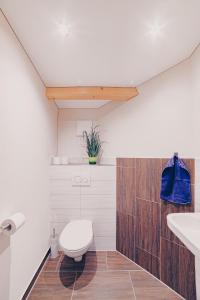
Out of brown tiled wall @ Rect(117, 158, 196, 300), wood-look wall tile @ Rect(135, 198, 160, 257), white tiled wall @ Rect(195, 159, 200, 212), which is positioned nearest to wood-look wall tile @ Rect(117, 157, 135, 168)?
brown tiled wall @ Rect(117, 158, 196, 300)

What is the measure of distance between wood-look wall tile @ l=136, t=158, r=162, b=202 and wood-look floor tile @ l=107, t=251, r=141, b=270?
825 mm

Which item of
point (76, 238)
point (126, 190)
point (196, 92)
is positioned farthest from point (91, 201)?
point (196, 92)

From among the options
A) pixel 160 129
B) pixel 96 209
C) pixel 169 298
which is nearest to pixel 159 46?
pixel 160 129

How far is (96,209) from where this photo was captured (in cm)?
245

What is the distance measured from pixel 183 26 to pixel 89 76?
1.06 m

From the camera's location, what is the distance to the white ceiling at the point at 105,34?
1199 millimetres

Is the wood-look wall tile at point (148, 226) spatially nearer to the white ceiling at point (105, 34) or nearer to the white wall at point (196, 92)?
the white wall at point (196, 92)

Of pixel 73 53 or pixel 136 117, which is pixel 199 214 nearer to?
pixel 136 117

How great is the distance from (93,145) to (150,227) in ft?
4.39

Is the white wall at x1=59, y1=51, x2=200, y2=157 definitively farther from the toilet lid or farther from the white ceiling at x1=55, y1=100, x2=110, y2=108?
the toilet lid

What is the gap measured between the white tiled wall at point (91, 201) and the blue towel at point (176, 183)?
810 millimetres

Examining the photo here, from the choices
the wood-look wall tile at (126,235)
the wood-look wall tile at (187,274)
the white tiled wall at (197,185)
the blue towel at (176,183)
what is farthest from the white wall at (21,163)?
the white tiled wall at (197,185)

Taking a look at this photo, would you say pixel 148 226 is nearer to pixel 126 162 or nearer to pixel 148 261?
pixel 148 261

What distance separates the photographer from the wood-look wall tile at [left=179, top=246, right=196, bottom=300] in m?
1.59
